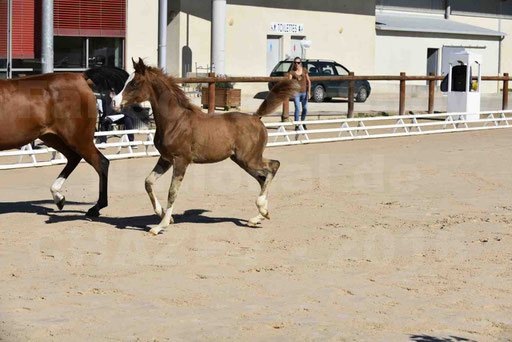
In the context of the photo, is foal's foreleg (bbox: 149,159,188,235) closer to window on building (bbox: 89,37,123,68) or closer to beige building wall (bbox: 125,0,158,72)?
window on building (bbox: 89,37,123,68)

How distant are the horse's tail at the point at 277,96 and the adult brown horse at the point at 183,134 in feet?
1.10

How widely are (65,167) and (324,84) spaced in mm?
23117

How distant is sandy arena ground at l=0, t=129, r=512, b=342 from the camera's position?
647cm

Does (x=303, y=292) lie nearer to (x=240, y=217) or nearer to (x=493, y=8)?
(x=240, y=217)

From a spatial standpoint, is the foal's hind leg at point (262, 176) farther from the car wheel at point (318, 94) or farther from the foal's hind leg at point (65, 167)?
the car wheel at point (318, 94)

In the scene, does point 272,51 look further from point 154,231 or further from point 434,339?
point 434,339

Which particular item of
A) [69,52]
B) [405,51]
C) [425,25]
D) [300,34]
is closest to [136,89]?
[69,52]

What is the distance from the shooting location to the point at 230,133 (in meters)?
9.98

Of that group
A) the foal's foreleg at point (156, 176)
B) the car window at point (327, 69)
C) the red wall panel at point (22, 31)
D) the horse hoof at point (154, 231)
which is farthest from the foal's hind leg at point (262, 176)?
the car window at point (327, 69)

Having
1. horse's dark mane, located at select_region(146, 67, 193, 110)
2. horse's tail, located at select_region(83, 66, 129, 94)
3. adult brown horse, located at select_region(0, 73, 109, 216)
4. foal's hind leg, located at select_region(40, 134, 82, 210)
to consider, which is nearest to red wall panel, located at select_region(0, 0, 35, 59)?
horse's tail, located at select_region(83, 66, 129, 94)

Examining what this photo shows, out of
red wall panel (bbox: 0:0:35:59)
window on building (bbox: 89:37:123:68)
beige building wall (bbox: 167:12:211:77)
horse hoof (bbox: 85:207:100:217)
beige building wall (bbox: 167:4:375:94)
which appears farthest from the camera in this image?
beige building wall (bbox: 167:4:375:94)

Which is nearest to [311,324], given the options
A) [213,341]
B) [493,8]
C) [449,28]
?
[213,341]

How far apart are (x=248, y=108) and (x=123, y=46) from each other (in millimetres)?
4699

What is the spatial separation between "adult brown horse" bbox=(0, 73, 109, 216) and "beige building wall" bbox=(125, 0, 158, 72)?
57.1 feet
